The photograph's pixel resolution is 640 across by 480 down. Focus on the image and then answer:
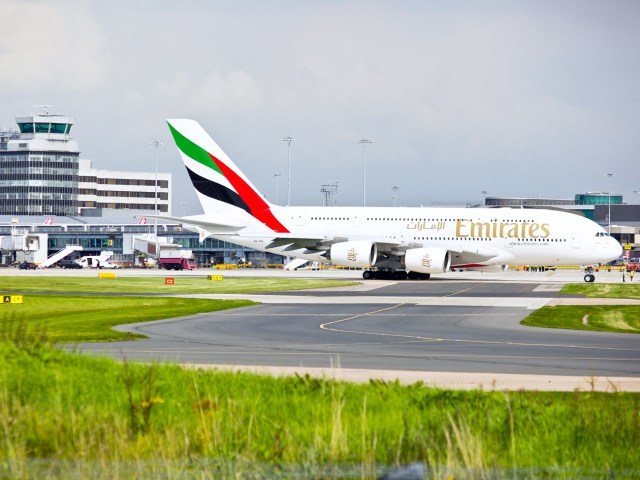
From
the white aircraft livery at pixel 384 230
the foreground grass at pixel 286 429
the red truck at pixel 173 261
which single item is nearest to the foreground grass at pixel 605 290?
the white aircraft livery at pixel 384 230

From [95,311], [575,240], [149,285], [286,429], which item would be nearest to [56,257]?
[149,285]

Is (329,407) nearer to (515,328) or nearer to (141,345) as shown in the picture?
(141,345)

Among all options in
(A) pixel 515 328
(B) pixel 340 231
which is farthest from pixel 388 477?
(B) pixel 340 231

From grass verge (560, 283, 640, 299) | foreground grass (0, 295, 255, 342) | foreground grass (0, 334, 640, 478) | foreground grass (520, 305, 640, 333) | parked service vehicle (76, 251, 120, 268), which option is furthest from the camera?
parked service vehicle (76, 251, 120, 268)

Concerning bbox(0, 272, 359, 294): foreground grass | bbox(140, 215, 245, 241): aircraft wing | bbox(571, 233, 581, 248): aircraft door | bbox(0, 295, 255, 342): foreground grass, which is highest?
bbox(140, 215, 245, 241): aircraft wing

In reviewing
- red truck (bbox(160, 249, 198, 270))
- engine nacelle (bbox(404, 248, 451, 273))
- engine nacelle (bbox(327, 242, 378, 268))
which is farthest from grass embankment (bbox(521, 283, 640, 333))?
red truck (bbox(160, 249, 198, 270))

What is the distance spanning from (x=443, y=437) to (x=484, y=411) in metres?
2.18

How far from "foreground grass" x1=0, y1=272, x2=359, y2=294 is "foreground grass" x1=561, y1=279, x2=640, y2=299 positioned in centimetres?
1571

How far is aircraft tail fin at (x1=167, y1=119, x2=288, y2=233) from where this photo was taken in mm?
80375

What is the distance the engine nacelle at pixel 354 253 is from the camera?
74750 mm

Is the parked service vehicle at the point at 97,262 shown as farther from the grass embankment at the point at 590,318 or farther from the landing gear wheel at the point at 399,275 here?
the grass embankment at the point at 590,318

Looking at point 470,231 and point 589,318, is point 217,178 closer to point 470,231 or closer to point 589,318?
point 470,231

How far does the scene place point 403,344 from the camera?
1213 inches

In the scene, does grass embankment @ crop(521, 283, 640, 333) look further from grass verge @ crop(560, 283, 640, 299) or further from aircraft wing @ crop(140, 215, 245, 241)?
aircraft wing @ crop(140, 215, 245, 241)
